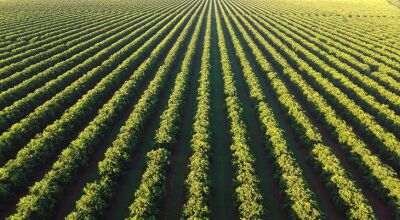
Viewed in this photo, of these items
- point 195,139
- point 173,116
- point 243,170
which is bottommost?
point 243,170

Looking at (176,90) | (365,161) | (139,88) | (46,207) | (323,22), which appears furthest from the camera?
(323,22)

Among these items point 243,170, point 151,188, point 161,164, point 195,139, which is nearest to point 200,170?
point 161,164

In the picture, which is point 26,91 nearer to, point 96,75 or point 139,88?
point 96,75

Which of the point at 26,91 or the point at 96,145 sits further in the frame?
the point at 26,91

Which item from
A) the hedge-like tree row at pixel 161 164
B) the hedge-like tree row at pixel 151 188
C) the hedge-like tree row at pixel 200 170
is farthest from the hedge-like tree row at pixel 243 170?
the hedge-like tree row at pixel 151 188

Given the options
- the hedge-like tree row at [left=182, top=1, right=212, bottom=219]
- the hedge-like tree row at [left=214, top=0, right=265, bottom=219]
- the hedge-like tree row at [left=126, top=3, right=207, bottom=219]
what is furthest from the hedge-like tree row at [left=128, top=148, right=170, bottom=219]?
the hedge-like tree row at [left=214, top=0, right=265, bottom=219]

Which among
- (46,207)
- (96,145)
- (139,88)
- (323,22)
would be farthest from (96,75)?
(323,22)

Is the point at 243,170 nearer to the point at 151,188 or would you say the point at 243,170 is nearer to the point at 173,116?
the point at 151,188

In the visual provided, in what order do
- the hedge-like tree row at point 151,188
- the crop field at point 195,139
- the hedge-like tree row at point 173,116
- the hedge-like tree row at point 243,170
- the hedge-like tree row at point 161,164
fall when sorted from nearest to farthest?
1. the hedge-like tree row at point 151,188
2. the hedge-like tree row at point 161,164
3. the hedge-like tree row at point 243,170
4. the crop field at point 195,139
5. the hedge-like tree row at point 173,116

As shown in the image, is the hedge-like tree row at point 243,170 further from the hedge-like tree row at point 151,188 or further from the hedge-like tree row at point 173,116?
the hedge-like tree row at point 151,188
